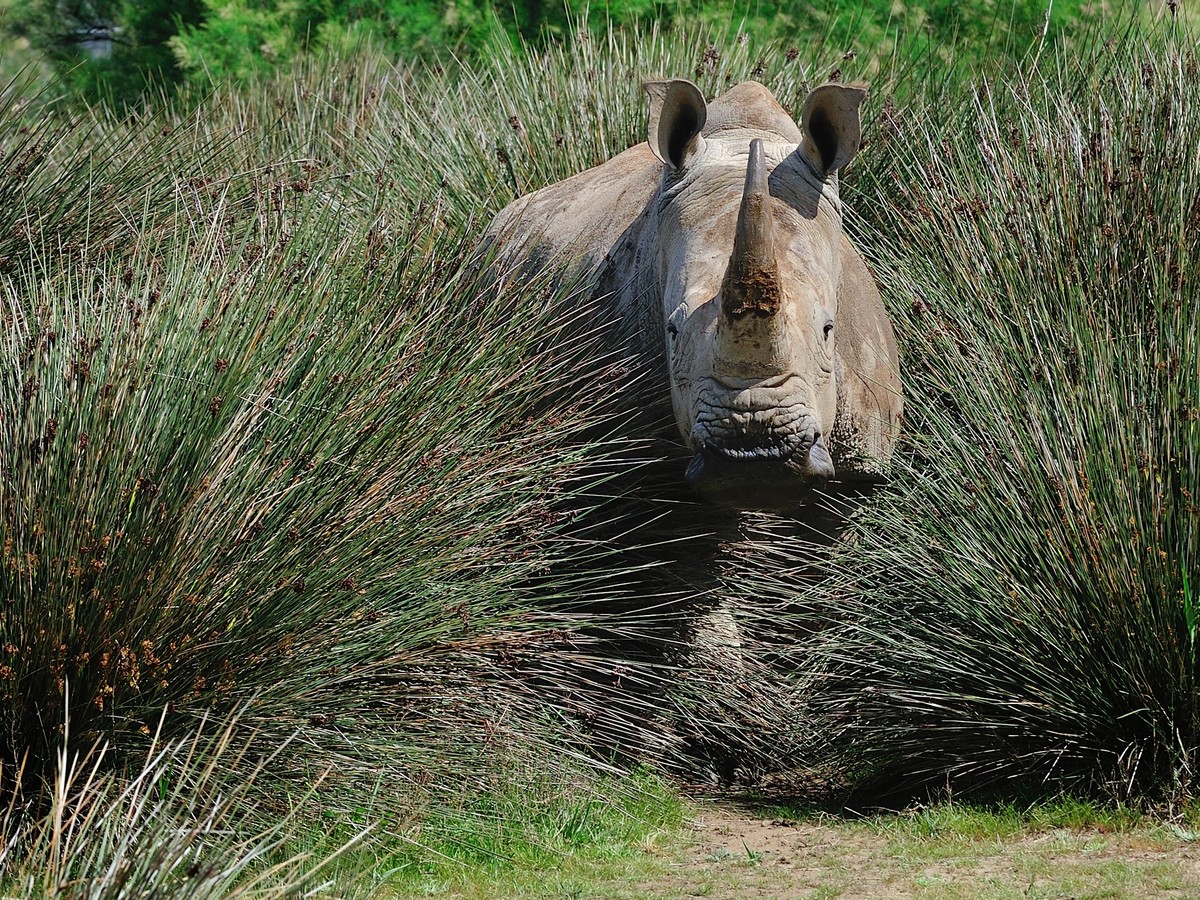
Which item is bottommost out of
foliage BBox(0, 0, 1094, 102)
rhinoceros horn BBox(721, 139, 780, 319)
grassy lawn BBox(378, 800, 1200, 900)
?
grassy lawn BBox(378, 800, 1200, 900)

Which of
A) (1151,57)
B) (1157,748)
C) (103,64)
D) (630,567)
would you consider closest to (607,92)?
(1151,57)

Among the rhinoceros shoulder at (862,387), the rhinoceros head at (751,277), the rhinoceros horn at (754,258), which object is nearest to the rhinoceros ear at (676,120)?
the rhinoceros head at (751,277)

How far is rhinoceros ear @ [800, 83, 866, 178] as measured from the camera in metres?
5.31

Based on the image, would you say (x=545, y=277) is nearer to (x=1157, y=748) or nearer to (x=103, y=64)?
(x=1157, y=748)

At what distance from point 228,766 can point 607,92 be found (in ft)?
18.4

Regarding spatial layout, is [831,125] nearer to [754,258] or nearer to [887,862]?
[754,258]

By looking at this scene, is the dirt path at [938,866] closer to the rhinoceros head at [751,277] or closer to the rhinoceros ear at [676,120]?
the rhinoceros head at [751,277]

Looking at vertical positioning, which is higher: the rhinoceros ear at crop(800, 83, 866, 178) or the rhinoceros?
the rhinoceros ear at crop(800, 83, 866, 178)

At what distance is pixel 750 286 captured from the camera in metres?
4.55

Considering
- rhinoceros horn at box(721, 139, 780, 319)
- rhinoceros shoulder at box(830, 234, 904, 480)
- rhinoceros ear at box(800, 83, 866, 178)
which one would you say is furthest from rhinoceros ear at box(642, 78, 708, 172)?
rhinoceros horn at box(721, 139, 780, 319)

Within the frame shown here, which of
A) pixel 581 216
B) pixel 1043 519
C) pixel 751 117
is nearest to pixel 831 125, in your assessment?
pixel 751 117

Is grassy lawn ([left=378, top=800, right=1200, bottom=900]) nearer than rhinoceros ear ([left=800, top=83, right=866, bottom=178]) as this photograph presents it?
Yes

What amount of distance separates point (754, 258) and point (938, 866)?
1.81m

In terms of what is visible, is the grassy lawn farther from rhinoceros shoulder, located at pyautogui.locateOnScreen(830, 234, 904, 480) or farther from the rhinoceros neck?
the rhinoceros neck
